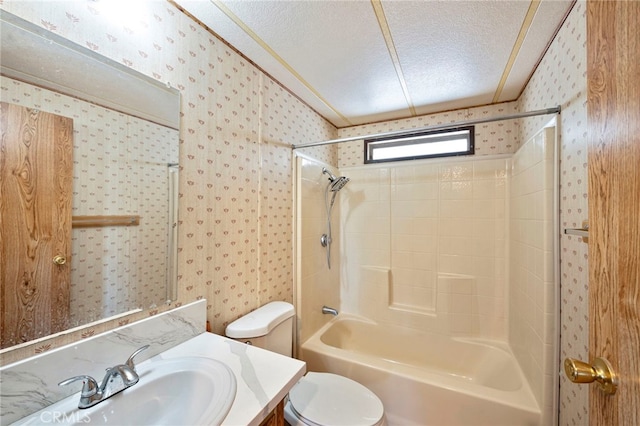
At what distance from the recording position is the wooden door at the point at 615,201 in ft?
1.34

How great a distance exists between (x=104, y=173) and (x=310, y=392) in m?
1.42

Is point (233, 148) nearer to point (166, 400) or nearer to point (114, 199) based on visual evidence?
point (114, 199)

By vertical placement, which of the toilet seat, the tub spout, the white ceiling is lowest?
the toilet seat

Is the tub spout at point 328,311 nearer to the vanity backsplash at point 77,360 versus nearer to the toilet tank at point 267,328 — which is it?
the toilet tank at point 267,328

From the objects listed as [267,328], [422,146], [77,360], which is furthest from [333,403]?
[422,146]

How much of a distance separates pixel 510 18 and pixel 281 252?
1.81m

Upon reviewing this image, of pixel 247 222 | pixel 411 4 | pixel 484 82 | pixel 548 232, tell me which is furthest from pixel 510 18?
pixel 247 222

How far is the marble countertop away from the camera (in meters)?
0.71

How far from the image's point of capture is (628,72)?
0.43 m

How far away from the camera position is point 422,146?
94.3 inches

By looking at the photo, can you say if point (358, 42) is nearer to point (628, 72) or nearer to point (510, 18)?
point (510, 18)

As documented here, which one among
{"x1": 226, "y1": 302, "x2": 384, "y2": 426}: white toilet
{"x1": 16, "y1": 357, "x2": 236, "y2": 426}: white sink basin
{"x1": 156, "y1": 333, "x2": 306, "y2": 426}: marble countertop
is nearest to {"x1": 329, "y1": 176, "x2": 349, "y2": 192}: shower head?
{"x1": 226, "y1": 302, "x2": 384, "y2": 426}: white toilet

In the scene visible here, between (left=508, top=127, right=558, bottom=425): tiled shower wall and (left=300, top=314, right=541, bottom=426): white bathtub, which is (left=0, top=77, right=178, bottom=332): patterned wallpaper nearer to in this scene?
(left=300, top=314, right=541, bottom=426): white bathtub

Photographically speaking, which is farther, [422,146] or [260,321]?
[422,146]
